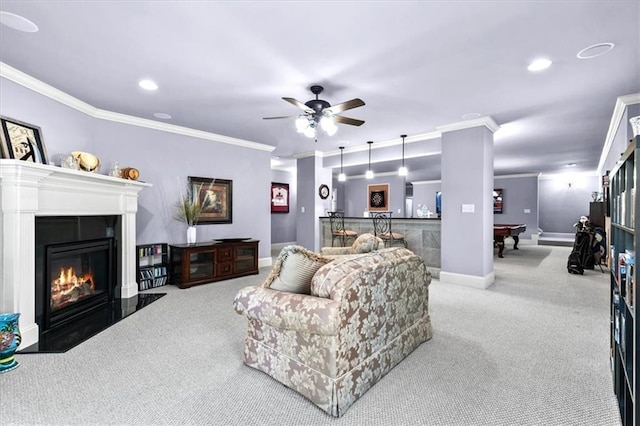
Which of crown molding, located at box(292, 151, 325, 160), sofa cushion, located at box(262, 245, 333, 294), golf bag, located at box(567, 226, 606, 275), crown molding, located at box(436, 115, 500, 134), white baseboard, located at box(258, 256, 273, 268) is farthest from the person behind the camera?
crown molding, located at box(292, 151, 325, 160)

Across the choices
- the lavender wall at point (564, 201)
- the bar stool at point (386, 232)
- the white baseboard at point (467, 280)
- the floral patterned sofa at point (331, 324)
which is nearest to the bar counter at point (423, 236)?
the bar stool at point (386, 232)

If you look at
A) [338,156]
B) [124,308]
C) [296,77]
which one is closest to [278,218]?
[338,156]

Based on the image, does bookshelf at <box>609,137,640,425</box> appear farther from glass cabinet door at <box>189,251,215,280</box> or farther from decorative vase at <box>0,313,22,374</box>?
glass cabinet door at <box>189,251,215,280</box>

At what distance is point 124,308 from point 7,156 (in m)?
1.90

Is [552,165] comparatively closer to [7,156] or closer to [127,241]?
[127,241]

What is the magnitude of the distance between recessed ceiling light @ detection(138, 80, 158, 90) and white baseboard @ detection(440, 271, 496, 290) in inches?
186

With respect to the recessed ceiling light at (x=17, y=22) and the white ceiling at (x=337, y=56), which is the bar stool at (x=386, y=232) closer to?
the white ceiling at (x=337, y=56)

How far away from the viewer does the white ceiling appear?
6.95 ft

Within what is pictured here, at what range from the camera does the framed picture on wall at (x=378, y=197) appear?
10.7m

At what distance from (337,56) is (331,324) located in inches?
87.3

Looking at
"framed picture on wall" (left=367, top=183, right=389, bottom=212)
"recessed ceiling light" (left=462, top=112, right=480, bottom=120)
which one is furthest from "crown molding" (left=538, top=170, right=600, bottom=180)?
"recessed ceiling light" (left=462, top=112, right=480, bottom=120)

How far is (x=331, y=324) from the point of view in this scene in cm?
170

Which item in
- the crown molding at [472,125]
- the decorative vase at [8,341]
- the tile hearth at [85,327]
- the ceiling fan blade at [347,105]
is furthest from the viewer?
the crown molding at [472,125]

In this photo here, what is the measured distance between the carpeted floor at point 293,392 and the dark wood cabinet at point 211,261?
1.24 m
